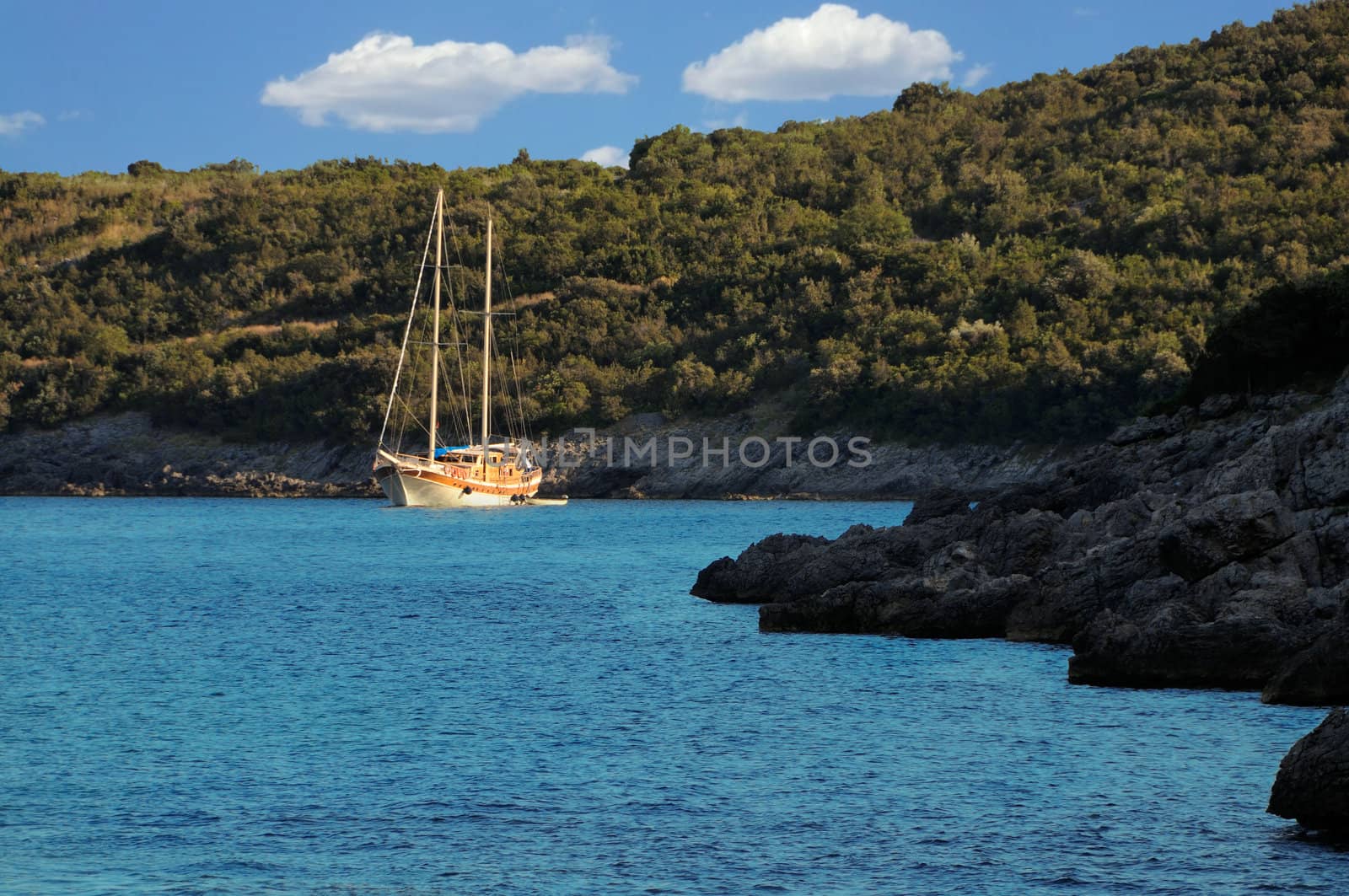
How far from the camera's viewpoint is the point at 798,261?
3504 inches

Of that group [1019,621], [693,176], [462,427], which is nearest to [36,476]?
[462,427]

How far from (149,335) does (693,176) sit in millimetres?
37564

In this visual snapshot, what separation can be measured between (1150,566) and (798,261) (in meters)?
68.0

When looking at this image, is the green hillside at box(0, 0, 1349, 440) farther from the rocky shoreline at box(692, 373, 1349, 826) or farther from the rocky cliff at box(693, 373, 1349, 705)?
the rocky shoreline at box(692, 373, 1349, 826)

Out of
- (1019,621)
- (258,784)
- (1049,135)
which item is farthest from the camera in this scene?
(1049,135)

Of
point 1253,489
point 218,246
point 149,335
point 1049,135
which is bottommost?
point 1253,489

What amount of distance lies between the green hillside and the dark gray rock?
184 feet

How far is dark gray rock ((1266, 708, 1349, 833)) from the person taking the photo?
11859 mm

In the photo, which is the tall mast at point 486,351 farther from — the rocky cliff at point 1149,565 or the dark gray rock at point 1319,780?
the dark gray rock at point 1319,780

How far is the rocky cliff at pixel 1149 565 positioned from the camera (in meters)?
19.0

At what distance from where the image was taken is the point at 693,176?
10594 centimetres

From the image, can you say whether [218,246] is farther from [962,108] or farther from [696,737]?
[696,737]

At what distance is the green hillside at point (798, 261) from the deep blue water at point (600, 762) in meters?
47.4

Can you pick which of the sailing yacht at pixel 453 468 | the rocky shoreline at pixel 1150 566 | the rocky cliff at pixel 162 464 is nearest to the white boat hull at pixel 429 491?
the sailing yacht at pixel 453 468
